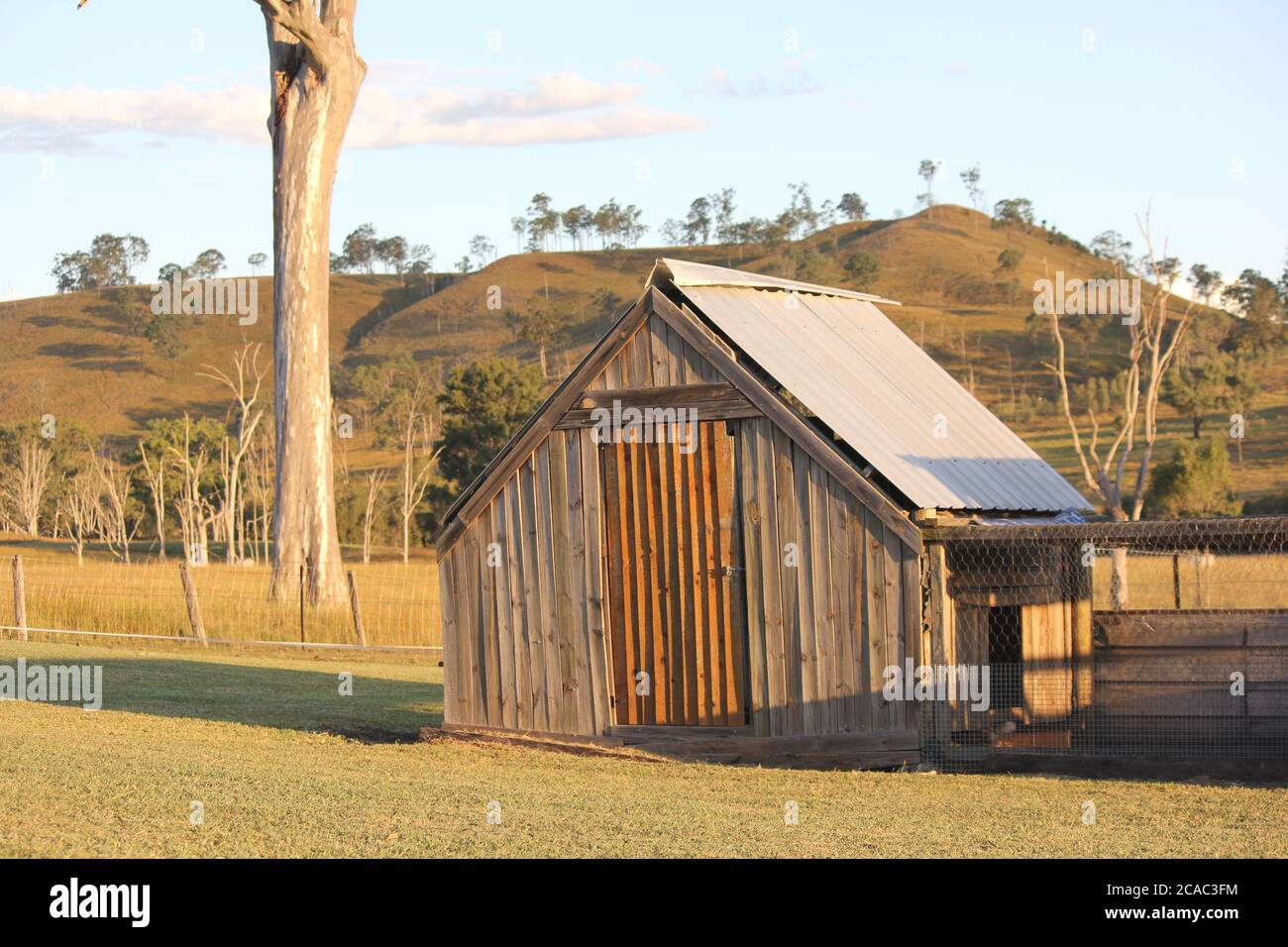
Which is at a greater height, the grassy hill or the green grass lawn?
the grassy hill

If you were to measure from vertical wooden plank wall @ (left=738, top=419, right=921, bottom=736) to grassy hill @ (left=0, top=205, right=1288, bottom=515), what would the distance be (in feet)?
202

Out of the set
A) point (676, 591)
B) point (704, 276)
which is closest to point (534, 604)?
point (676, 591)

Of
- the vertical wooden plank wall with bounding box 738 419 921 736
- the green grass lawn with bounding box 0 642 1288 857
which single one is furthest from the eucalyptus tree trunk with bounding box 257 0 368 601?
the vertical wooden plank wall with bounding box 738 419 921 736

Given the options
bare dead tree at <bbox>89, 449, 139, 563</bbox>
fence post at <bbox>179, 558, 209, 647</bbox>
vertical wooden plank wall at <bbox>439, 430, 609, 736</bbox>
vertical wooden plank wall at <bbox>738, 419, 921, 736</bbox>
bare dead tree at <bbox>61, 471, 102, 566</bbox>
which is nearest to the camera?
vertical wooden plank wall at <bbox>738, 419, 921, 736</bbox>

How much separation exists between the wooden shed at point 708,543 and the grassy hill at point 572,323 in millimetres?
60789

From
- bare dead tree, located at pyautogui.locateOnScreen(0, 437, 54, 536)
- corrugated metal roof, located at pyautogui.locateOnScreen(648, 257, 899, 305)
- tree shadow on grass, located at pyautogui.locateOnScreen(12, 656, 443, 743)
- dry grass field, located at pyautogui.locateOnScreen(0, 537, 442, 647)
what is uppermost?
corrugated metal roof, located at pyautogui.locateOnScreen(648, 257, 899, 305)

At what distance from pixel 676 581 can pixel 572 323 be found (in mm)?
110281

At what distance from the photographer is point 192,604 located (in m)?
26.5

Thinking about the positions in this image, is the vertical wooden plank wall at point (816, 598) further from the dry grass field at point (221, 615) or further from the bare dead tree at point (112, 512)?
the bare dead tree at point (112, 512)

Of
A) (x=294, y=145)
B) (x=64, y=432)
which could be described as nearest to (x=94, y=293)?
(x=64, y=432)

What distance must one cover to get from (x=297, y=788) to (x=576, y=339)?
4255 inches

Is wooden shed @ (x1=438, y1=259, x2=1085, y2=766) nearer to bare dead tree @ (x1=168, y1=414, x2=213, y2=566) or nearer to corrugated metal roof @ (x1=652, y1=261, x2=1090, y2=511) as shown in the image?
corrugated metal roof @ (x1=652, y1=261, x2=1090, y2=511)

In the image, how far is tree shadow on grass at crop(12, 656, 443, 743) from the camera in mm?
17188
